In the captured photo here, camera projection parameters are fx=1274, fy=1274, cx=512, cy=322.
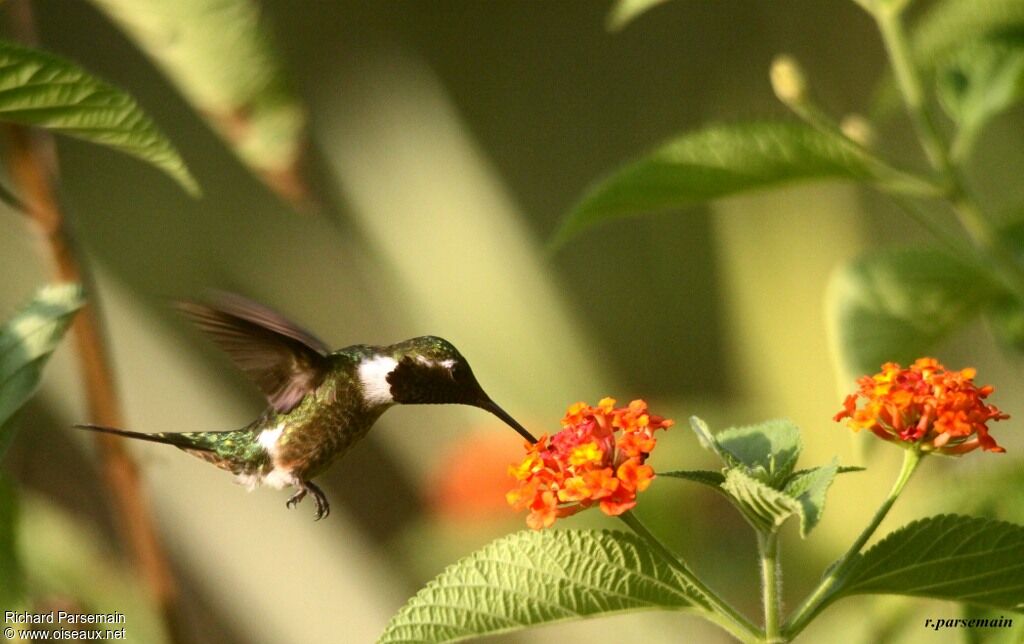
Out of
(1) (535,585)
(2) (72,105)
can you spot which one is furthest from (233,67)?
(1) (535,585)

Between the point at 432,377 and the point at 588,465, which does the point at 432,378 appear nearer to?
the point at 432,377

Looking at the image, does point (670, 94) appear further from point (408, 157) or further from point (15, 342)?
point (15, 342)

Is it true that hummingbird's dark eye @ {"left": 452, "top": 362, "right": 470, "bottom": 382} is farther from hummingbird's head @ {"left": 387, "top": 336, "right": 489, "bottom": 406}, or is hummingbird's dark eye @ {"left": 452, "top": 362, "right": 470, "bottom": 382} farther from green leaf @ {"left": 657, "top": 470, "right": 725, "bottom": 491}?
green leaf @ {"left": 657, "top": 470, "right": 725, "bottom": 491}

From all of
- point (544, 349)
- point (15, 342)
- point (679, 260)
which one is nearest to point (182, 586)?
point (544, 349)

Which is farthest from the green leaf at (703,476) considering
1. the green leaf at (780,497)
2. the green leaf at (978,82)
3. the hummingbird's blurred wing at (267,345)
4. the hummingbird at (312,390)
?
the green leaf at (978,82)

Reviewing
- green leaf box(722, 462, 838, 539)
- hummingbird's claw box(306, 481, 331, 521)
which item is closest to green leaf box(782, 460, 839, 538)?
green leaf box(722, 462, 838, 539)

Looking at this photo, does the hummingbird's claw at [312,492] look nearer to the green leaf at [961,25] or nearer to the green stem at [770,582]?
the green stem at [770,582]
